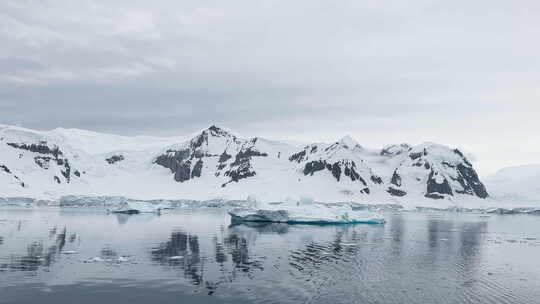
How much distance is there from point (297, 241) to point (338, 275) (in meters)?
24.2

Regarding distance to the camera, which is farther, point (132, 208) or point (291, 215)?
point (132, 208)

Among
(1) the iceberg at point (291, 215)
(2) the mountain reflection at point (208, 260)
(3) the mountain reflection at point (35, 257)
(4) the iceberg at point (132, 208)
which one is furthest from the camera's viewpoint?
(4) the iceberg at point (132, 208)

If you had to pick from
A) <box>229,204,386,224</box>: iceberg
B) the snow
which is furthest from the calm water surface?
the snow

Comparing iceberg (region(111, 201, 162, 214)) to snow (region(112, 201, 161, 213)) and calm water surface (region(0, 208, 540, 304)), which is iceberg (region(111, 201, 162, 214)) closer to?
snow (region(112, 201, 161, 213))

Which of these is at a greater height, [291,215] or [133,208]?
[291,215]

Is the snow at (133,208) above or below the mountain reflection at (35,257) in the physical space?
above

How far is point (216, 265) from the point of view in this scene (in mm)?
38781

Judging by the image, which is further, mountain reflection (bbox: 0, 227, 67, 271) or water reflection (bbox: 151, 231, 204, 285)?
mountain reflection (bbox: 0, 227, 67, 271)

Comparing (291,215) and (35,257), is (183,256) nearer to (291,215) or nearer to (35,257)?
(35,257)

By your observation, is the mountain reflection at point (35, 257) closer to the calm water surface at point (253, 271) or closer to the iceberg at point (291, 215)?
the calm water surface at point (253, 271)

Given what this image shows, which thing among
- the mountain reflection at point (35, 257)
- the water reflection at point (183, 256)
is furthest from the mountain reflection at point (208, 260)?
the mountain reflection at point (35, 257)

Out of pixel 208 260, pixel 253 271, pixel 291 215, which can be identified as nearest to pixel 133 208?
pixel 291 215

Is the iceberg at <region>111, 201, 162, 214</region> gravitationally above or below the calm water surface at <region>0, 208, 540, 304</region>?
above

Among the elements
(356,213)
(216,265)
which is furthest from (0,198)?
(216,265)
